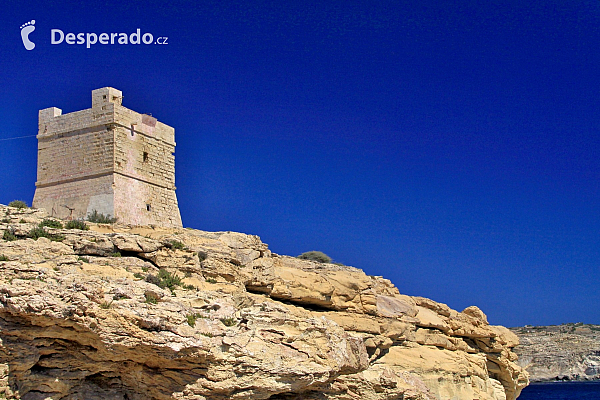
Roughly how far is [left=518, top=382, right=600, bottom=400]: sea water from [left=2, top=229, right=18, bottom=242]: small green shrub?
205ft

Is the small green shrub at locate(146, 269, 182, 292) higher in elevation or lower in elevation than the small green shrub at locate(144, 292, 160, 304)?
higher

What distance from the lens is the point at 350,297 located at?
63.2 feet

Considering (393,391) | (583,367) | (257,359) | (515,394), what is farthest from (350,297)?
(583,367)

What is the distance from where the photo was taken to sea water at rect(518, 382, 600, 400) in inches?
2676

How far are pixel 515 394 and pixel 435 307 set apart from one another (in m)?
6.61

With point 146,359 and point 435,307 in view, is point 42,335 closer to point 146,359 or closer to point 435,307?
point 146,359

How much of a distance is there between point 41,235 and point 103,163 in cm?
767

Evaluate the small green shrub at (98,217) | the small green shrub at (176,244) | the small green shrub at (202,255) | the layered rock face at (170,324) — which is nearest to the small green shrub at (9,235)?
the layered rock face at (170,324)

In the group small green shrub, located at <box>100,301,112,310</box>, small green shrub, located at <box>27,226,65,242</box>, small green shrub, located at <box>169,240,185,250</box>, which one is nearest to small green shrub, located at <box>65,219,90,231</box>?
small green shrub, located at <box>27,226,65,242</box>

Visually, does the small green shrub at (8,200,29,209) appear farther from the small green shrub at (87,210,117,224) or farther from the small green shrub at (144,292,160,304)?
the small green shrub at (144,292,160,304)

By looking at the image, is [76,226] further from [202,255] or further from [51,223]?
[202,255]

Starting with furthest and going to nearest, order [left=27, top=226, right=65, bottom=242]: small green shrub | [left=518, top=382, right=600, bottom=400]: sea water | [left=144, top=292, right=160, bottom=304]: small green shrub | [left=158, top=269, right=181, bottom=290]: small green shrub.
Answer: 1. [left=518, top=382, right=600, bottom=400]: sea water
2. [left=27, top=226, right=65, bottom=242]: small green shrub
3. [left=158, top=269, right=181, bottom=290]: small green shrub
4. [left=144, top=292, right=160, bottom=304]: small green shrub

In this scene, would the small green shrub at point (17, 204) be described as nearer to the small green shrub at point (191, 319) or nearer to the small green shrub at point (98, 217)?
the small green shrub at point (98, 217)

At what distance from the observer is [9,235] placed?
14.1 m
